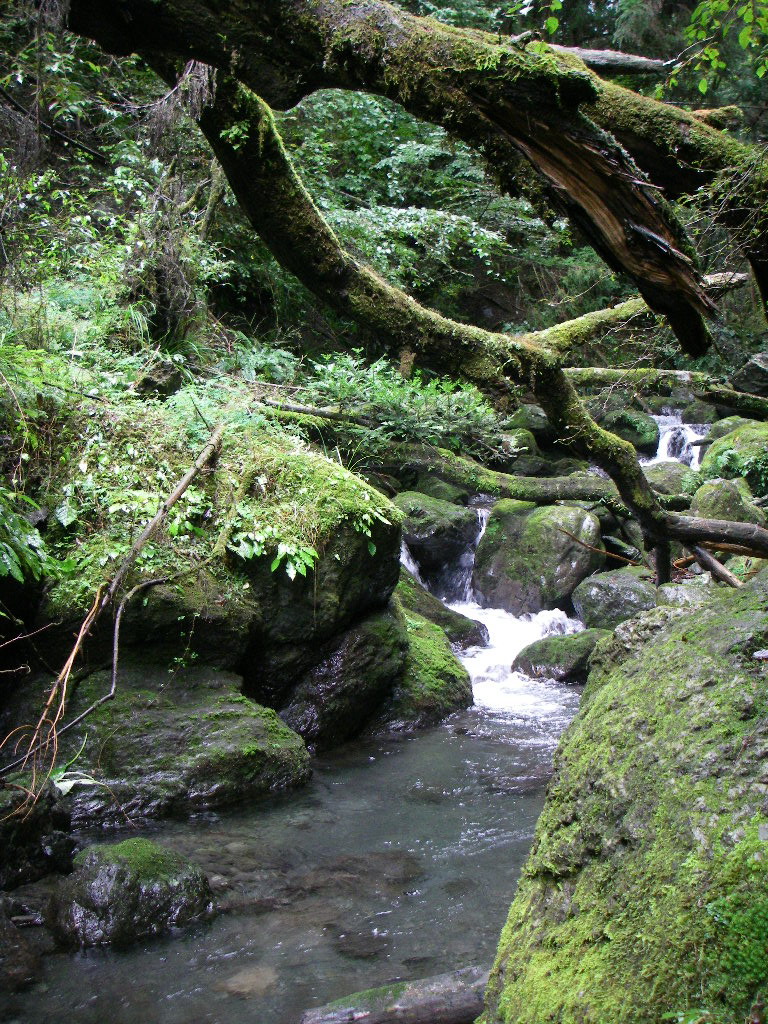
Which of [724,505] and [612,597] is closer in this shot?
[612,597]

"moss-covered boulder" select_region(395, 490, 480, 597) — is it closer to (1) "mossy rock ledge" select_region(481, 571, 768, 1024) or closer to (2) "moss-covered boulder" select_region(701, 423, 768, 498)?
(2) "moss-covered boulder" select_region(701, 423, 768, 498)

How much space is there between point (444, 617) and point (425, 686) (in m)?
2.43

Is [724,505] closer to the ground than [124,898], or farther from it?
farther from it

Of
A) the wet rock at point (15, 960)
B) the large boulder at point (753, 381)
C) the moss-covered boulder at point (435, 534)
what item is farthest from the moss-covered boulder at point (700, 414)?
the wet rock at point (15, 960)

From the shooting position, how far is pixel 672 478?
47.8ft

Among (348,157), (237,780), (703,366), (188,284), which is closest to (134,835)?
(237,780)

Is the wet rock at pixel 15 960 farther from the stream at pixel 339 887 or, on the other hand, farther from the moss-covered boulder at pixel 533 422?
the moss-covered boulder at pixel 533 422

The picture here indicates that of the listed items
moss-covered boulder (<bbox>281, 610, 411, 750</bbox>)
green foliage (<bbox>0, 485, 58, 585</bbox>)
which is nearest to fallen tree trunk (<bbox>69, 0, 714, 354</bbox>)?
green foliage (<bbox>0, 485, 58, 585</bbox>)

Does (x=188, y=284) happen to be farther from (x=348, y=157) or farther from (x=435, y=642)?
(x=348, y=157)

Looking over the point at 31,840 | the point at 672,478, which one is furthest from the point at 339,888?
the point at 672,478

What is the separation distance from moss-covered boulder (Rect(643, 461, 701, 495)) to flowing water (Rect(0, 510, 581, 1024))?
807cm

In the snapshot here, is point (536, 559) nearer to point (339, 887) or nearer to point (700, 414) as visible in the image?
point (339, 887)

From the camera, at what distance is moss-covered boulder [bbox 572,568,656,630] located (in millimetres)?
10477

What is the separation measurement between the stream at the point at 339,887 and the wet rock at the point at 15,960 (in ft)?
0.24
